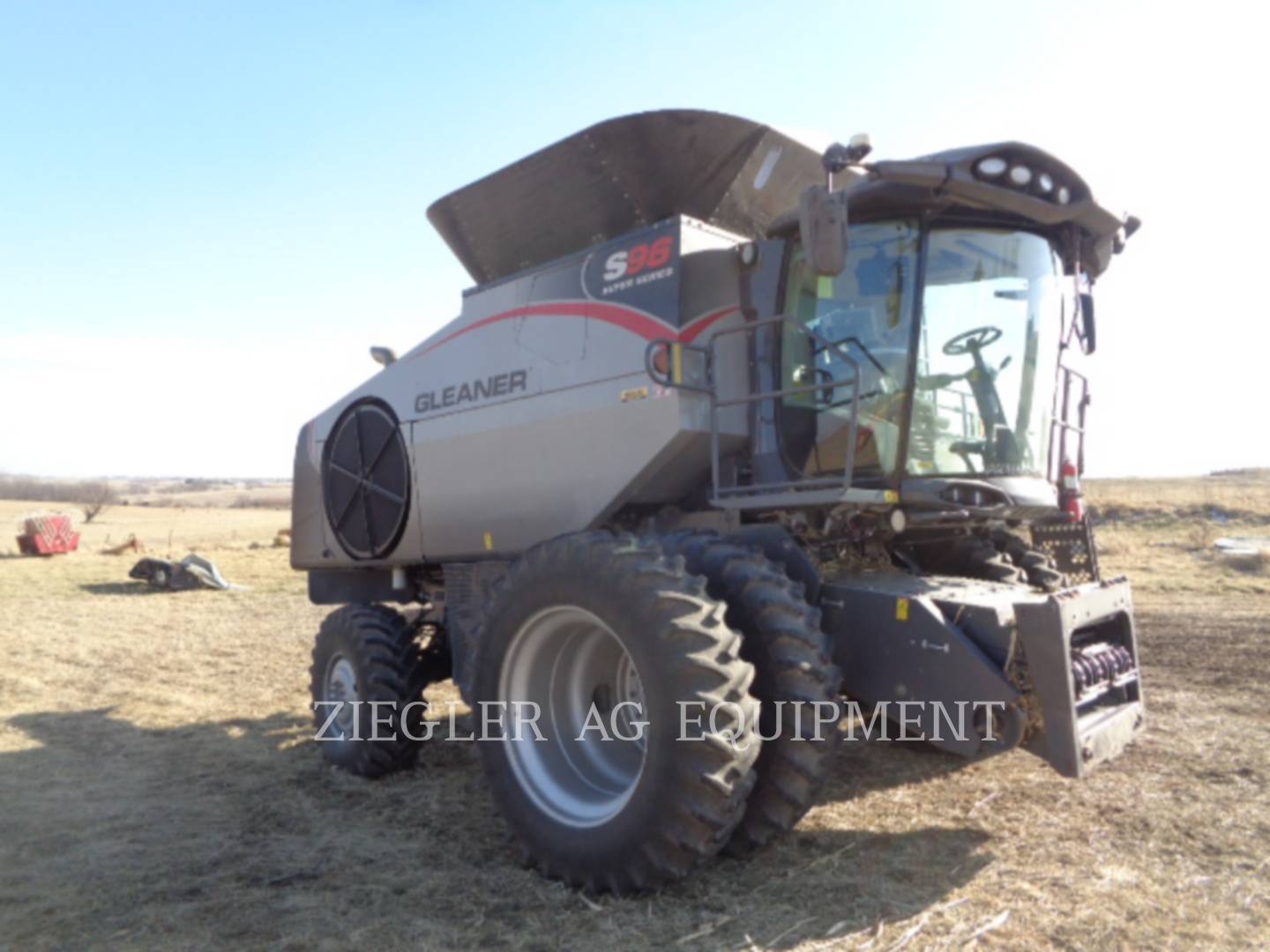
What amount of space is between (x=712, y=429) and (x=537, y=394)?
1.24 meters

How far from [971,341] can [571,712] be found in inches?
107

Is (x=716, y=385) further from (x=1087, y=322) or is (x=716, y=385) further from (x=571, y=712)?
(x=1087, y=322)

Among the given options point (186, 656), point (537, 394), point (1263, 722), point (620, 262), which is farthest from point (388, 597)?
point (1263, 722)

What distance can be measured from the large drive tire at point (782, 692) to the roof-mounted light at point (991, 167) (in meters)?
2.02

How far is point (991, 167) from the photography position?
4195 mm

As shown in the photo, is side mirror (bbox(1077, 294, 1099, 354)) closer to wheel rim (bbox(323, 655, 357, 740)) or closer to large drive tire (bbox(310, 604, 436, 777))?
large drive tire (bbox(310, 604, 436, 777))

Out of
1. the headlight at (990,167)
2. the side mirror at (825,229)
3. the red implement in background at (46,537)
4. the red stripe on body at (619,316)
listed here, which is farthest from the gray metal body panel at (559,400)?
the red implement in background at (46,537)

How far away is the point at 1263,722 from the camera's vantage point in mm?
5996

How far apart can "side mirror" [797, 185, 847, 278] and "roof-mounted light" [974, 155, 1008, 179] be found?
76cm

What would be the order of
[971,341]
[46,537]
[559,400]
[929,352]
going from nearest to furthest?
[929,352], [971,341], [559,400], [46,537]

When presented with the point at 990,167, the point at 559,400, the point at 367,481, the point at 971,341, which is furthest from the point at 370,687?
the point at 990,167

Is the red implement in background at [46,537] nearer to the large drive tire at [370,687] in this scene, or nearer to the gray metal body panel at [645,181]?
the large drive tire at [370,687]

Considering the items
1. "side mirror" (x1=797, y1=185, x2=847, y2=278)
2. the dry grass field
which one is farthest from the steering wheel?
the dry grass field

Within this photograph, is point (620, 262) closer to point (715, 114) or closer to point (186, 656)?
point (715, 114)
